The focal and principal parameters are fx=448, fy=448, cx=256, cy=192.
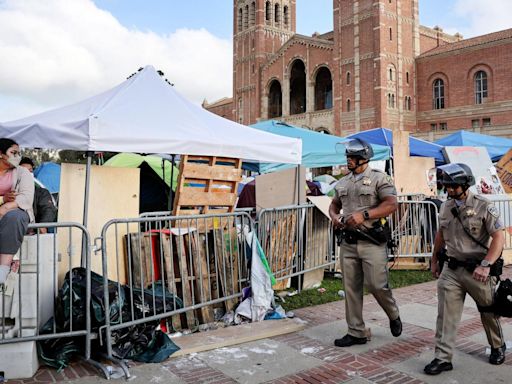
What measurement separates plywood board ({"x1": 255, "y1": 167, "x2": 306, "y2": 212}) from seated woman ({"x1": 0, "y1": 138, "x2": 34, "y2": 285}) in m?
3.69

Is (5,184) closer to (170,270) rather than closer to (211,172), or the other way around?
(170,270)

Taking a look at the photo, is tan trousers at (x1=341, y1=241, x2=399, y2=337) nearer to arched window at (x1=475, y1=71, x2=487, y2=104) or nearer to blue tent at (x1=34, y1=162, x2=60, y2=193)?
blue tent at (x1=34, y1=162, x2=60, y2=193)

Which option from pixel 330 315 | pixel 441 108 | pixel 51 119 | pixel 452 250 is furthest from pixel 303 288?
pixel 441 108

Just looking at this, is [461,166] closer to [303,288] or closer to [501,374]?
[501,374]

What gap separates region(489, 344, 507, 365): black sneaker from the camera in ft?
13.3

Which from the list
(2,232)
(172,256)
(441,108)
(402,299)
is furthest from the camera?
(441,108)

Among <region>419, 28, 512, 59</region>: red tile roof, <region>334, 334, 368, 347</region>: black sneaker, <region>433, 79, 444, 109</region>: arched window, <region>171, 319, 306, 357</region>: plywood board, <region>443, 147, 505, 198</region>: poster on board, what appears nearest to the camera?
<region>171, 319, 306, 357</region>: plywood board

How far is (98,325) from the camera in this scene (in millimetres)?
4066

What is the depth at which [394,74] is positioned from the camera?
41625mm

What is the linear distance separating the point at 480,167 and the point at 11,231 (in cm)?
1129

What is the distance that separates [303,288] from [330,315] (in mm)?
1405

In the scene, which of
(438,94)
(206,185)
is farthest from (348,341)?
(438,94)

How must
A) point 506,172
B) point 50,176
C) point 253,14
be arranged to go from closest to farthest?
1. point 506,172
2. point 50,176
3. point 253,14

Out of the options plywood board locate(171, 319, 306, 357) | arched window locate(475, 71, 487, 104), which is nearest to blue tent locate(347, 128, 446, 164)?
plywood board locate(171, 319, 306, 357)
